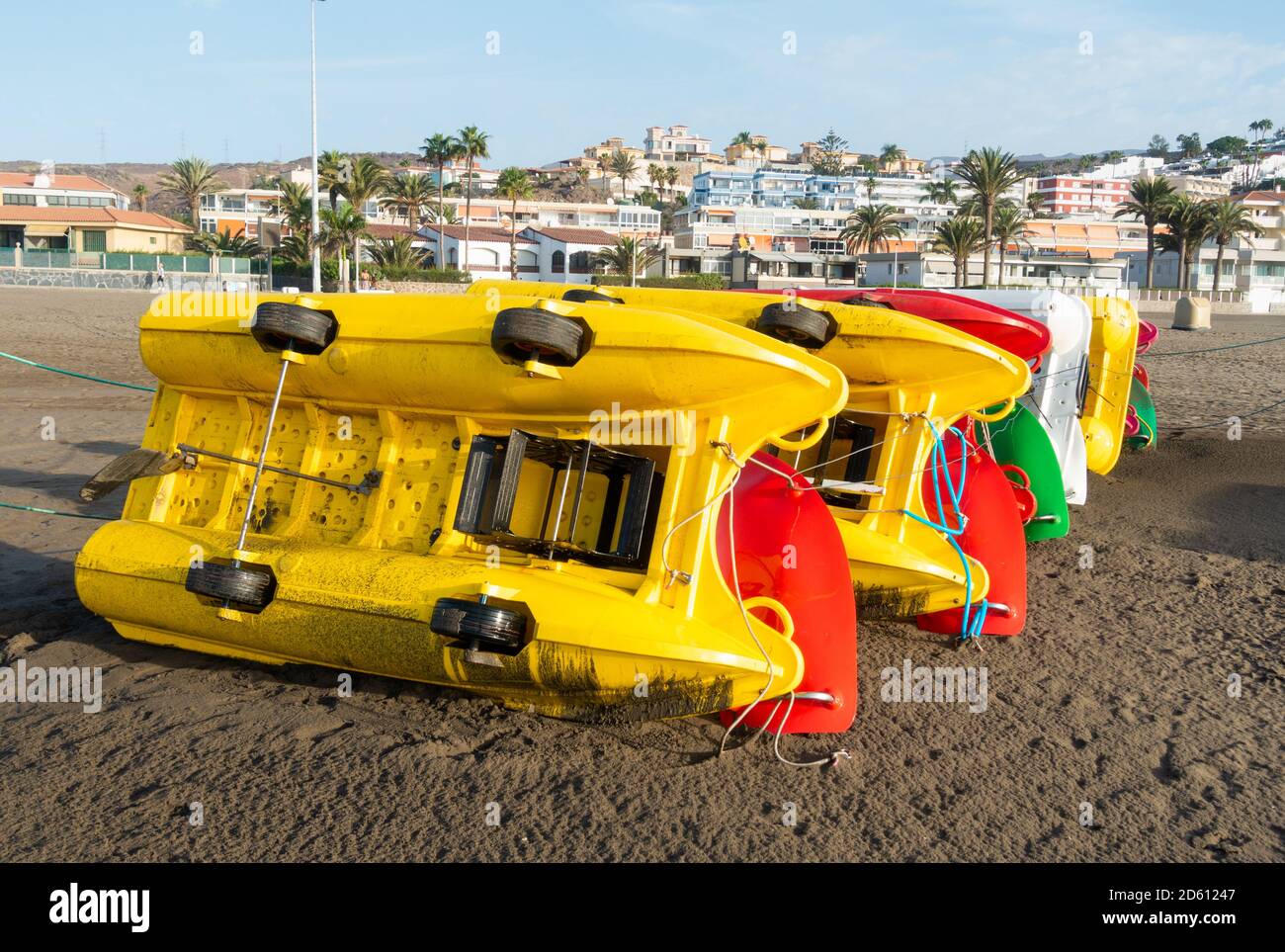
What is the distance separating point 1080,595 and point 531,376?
4.10 m

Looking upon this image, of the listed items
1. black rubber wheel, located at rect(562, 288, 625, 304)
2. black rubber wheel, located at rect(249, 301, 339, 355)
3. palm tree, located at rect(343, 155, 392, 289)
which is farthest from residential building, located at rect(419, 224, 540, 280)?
black rubber wheel, located at rect(249, 301, 339, 355)

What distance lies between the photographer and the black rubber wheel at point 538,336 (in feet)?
14.4

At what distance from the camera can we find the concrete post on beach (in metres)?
31.8

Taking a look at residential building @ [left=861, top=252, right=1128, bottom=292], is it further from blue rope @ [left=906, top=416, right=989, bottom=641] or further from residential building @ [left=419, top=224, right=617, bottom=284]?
blue rope @ [left=906, top=416, right=989, bottom=641]

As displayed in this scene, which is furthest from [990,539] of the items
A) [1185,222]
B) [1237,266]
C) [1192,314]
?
[1237,266]

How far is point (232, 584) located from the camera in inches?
187

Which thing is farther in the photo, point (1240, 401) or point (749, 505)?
point (1240, 401)

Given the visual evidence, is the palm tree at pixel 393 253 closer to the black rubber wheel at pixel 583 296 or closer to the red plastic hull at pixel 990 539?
the black rubber wheel at pixel 583 296

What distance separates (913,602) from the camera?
586cm

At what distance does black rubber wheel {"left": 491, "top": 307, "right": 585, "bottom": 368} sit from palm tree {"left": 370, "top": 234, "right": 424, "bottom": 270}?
5251cm

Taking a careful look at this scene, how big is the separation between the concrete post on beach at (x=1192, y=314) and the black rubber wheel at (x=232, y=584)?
105 ft

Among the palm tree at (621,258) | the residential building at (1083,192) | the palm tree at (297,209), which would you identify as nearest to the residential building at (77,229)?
the palm tree at (297,209)
